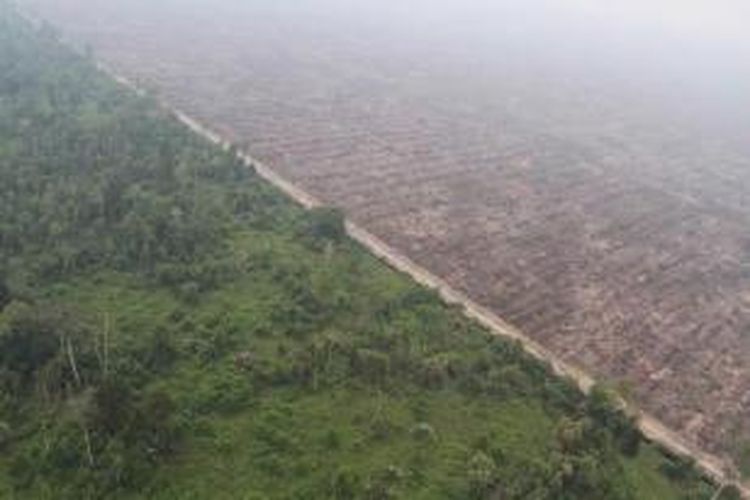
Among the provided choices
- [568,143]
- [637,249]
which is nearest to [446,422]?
[637,249]

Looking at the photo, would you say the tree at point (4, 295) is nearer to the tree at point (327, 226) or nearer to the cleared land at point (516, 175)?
the tree at point (327, 226)

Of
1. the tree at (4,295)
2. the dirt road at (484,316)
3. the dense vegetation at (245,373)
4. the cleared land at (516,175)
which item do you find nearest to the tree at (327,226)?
the dense vegetation at (245,373)

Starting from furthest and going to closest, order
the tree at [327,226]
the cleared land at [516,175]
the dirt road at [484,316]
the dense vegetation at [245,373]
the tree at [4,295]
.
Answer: the tree at [327,226] → the cleared land at [516,175] → the tree at [4,295] → the dirt road at [484,316] → the dense vegetation at [245,373]

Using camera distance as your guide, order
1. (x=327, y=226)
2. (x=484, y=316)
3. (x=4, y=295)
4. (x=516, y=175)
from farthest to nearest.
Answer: (x=516, y=175) → (x=327, y=226) → (x=484, y=316) → (x=4, y=295)

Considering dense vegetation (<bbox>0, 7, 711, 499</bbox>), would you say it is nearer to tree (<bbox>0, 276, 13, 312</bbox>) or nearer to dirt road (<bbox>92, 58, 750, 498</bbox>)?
tree (<bbox>0, 276, 13, 312</bbox>)

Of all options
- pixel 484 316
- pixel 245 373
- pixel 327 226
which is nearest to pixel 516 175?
pixel 327 226

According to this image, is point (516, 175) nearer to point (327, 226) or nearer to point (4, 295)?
point (327, 226)
